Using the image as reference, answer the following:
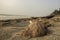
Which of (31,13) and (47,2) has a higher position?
(47,2)

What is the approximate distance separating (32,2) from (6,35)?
1.66 m

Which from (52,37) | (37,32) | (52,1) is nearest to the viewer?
(52,37)

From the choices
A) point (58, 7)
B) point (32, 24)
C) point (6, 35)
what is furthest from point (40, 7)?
point (6, 35)

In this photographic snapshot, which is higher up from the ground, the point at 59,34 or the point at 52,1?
the point at 52,1

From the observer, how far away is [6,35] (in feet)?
8.61

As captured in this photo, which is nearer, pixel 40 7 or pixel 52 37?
pixel 52 37

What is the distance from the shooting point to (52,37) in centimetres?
240

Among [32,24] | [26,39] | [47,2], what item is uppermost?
[47,2]

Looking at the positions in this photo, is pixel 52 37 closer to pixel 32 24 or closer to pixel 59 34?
pixel 59 34

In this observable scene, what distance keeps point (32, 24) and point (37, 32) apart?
7.2 inches

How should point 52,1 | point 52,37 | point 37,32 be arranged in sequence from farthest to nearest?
point 52,1 < point 37,32 < point 52,37

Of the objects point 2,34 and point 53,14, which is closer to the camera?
point 2,34

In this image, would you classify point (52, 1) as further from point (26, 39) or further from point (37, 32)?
point (26, 39)

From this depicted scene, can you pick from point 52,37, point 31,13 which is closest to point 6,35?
point 52,37
